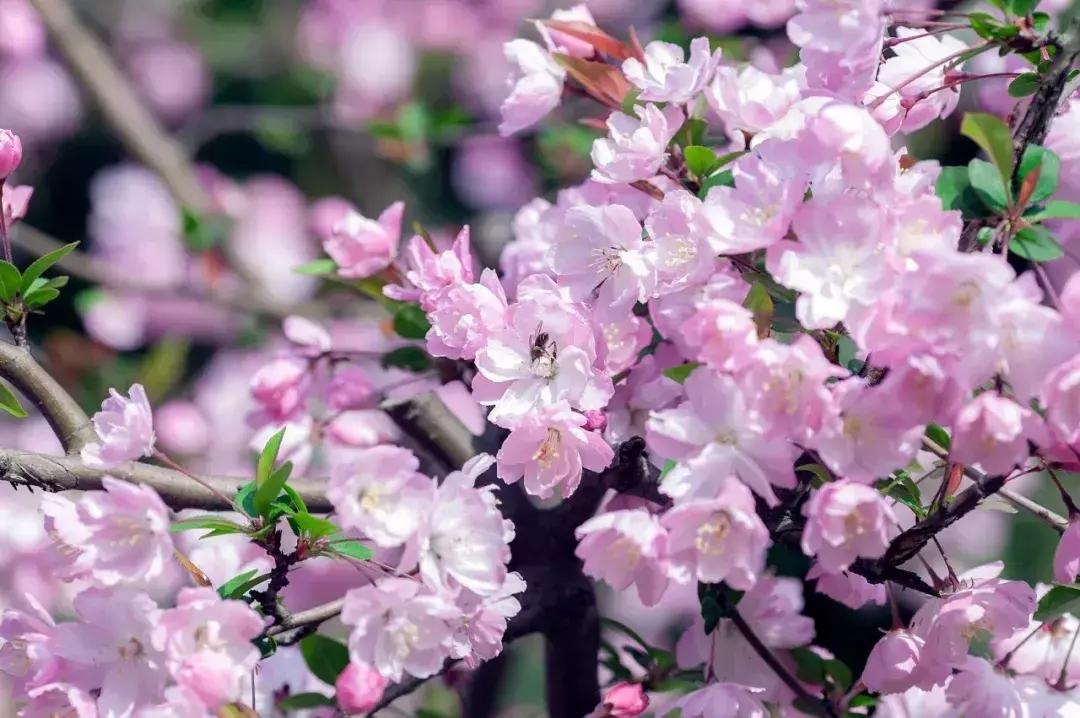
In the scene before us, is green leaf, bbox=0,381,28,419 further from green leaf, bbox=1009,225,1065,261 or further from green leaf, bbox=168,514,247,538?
green leaf, bbox=1009,225,1065,261

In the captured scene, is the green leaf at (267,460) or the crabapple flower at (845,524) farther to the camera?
the green leaf at (267,460)

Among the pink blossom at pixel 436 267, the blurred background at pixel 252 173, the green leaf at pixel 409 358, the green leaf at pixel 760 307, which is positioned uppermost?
the green leaf at pixel 760 307

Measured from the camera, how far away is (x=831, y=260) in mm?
738

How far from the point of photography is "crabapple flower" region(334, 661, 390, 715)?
0.82 meters

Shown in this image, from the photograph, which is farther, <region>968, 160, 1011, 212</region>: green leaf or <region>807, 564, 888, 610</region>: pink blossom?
<region>807, 564, 888, 610</region>: pink blossom

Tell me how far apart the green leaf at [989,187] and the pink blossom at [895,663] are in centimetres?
34

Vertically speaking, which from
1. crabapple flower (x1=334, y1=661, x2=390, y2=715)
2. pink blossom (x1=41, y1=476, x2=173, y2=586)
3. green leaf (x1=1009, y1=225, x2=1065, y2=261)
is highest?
green leaf (x1=1009, y1=225, x2=1065, y2=261)

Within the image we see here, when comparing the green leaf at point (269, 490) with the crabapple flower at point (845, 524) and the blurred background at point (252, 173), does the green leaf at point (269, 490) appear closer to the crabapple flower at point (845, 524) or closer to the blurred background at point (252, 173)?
the crabapple flower at point (845, 524)

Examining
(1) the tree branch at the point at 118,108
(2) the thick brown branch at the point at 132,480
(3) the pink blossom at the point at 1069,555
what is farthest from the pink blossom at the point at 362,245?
(1) the tree branch at the point at 118,108

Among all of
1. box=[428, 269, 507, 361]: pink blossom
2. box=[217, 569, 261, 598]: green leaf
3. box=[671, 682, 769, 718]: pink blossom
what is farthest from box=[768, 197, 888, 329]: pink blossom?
box=[217, 569, 261, 598]: green leaf

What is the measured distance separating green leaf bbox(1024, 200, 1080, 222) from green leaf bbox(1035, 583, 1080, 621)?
0.88 ft

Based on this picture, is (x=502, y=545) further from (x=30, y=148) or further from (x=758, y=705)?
(x=30, y=148)

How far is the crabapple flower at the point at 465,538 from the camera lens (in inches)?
31.9

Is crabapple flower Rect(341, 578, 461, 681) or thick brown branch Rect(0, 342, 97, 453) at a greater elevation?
thick brown branch Rect(0, 342, 97, 453)
